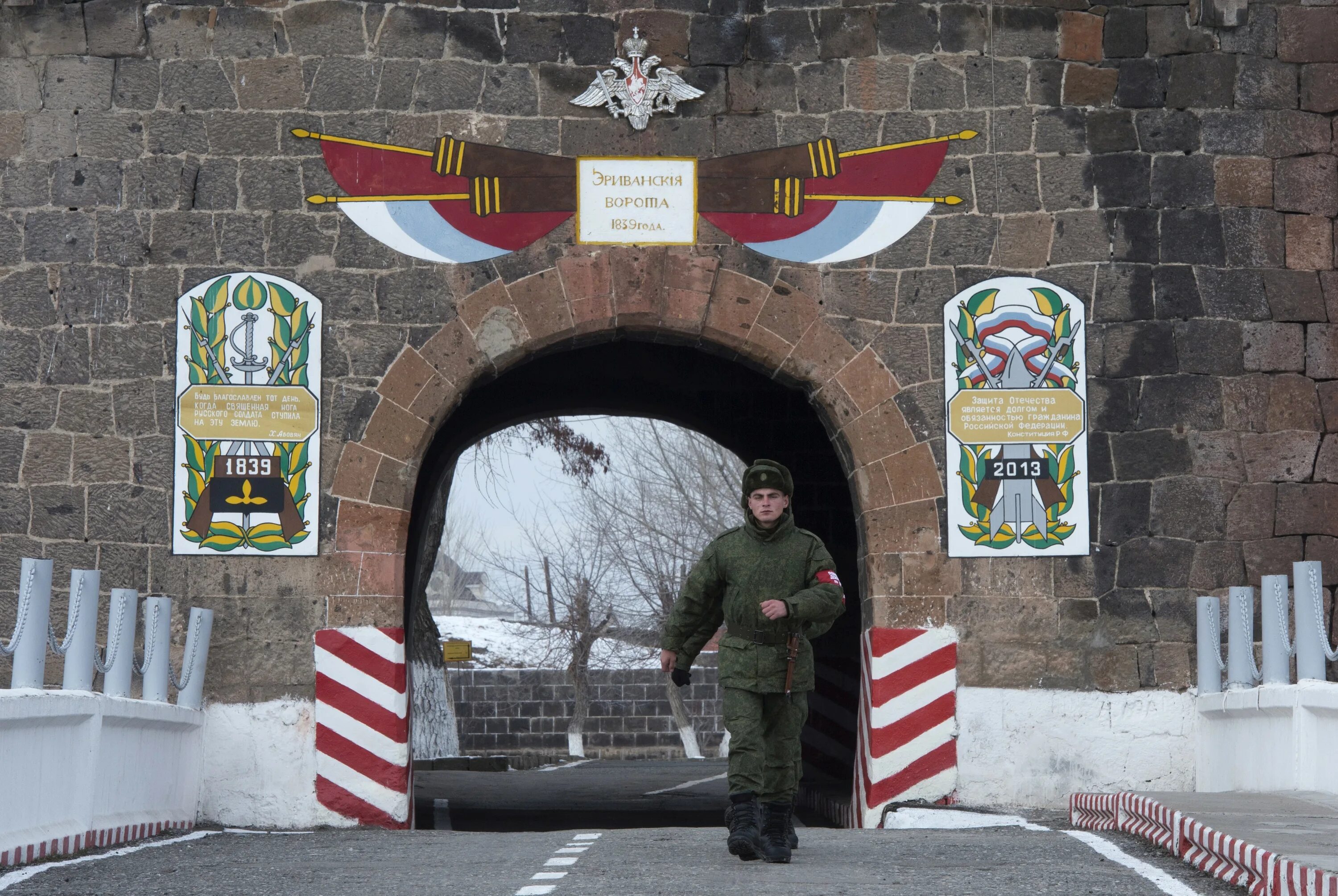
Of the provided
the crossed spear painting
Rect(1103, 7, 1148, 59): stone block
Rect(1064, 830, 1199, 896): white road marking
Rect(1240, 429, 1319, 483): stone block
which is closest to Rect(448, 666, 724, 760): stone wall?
the crossed spear painting

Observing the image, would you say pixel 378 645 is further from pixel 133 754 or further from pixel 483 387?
pixel 483 387

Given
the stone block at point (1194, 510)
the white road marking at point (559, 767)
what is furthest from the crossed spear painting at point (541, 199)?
the white road marking at point (559, 767)

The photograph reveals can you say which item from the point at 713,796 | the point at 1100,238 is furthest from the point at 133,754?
the point at 713,796

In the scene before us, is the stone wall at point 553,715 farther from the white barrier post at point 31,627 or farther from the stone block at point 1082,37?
the white barrier post at point 31,627

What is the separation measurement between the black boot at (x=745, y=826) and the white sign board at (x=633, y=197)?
4.03 metres

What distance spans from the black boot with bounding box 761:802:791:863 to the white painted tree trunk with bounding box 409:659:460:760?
15.3 meters

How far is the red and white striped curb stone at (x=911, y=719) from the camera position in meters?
9.53

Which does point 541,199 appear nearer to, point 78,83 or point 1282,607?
point 78,83

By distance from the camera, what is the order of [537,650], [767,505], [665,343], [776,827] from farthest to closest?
1. [537,650]
2. [665,343]
3. [767,505]
4. [776,827]

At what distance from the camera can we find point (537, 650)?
112ft

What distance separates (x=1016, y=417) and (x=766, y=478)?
10.8 feet

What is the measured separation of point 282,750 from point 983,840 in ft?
12.9

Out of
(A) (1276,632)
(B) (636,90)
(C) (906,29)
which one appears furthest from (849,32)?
(A) (1276,632)

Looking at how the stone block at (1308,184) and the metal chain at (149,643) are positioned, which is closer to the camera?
the metal chain at (149,643)
